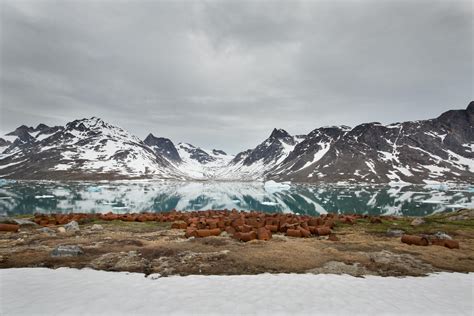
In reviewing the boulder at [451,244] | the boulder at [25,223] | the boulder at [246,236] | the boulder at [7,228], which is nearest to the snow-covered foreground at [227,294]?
the boulder at [451,244]

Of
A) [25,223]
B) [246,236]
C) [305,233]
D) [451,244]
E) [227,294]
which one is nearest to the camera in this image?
[227,294]

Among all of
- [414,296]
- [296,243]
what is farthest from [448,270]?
[296,243]

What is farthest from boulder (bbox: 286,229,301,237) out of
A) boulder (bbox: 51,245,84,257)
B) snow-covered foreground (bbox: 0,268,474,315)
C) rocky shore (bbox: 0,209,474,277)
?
boulder (bbox: 51,245,84,257)

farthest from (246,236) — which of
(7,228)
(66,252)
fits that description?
(7,228)

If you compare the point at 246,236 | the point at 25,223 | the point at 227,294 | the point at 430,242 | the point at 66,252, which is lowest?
the point at 430,242

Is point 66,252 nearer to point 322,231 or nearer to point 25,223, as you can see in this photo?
point 25,223

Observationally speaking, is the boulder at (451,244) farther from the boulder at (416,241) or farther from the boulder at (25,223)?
the boulder at (25,223)

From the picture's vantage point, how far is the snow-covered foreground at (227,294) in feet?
30.6

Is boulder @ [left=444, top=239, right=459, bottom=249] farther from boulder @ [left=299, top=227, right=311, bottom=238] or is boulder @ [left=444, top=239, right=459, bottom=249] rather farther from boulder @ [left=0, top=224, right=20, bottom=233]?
boulder @ [left=0, top=224, right=20, bottom=233]

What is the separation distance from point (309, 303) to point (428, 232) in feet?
61.2

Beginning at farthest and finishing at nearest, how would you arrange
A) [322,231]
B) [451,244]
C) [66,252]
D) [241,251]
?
1. [322,231]
2. [451,244]
3. [241,251]
4. [66,252]

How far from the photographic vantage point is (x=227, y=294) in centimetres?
1054

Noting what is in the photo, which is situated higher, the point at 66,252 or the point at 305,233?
the point at 66,252

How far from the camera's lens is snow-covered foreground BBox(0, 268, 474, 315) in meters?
9.34
